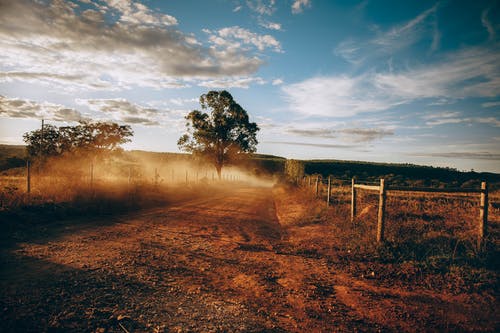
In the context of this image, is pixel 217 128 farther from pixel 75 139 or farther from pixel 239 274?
pixel 239 274

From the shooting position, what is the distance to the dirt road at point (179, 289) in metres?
3.73

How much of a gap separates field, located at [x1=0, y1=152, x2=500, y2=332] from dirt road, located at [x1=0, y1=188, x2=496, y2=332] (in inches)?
1.0

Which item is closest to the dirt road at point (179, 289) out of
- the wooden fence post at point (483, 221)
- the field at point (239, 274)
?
the field at point (239, 274)

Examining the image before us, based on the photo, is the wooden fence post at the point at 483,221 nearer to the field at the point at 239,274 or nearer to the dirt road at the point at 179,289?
the field at the point at 239,274

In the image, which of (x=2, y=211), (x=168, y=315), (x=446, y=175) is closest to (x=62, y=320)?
(x=168, y=315)

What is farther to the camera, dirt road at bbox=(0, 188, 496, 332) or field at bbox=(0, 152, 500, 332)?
field at bbox=(0, 152, 500, 332)

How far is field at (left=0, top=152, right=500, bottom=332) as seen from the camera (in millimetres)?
3885

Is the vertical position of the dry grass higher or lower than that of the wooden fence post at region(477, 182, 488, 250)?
lower

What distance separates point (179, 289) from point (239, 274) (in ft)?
4.71

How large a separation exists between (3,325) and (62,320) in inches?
25.9

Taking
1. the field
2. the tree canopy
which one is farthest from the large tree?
the field

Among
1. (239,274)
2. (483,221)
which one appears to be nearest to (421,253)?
(483,221)

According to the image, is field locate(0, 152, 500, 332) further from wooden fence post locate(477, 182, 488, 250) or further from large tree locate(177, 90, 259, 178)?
large tree locate(177, 90, 259, 178)

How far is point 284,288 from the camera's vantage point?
513 cm
